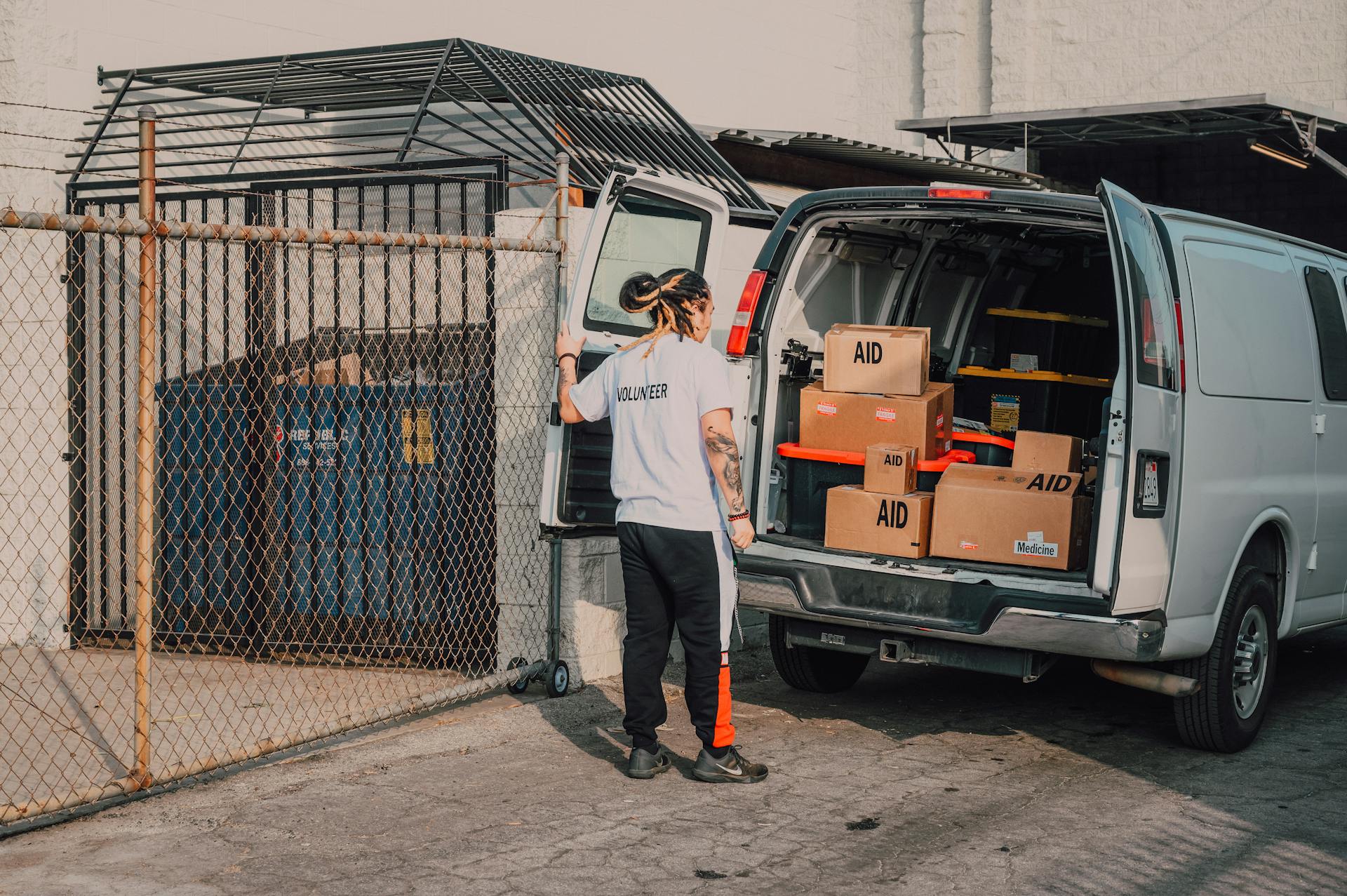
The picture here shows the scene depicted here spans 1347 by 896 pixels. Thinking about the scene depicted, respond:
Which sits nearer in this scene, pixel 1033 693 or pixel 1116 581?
pixel 1116 581

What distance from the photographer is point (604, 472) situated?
21.7 feet

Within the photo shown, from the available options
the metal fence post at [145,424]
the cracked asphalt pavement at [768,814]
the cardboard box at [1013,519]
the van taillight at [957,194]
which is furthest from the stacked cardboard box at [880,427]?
the metal fence post at [145,424]

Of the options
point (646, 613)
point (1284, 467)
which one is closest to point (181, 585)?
point (646, 613)

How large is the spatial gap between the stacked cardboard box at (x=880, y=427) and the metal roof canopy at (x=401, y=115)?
1380 mm

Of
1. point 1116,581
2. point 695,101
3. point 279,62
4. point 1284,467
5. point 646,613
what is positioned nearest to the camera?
point 1116,581

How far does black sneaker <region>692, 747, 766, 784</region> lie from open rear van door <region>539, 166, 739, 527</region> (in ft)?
4.34

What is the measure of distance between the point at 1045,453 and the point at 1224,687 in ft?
3.88

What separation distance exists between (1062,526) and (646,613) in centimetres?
168

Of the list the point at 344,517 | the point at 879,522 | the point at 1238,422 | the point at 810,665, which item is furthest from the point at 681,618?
the point at 344,517

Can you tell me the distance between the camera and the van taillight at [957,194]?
5.99 m

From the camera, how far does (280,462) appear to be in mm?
Result: 7941

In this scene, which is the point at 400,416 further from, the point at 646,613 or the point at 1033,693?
the point at 1033,693

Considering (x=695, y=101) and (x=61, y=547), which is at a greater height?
(x=695, y=101)

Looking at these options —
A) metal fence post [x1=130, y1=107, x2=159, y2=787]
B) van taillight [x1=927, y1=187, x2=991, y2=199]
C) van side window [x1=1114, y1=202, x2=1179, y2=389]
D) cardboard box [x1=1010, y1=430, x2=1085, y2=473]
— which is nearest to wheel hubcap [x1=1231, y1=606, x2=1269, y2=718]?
cardboard box [x1=1010, y1=430, x2=1085, y2=473]
